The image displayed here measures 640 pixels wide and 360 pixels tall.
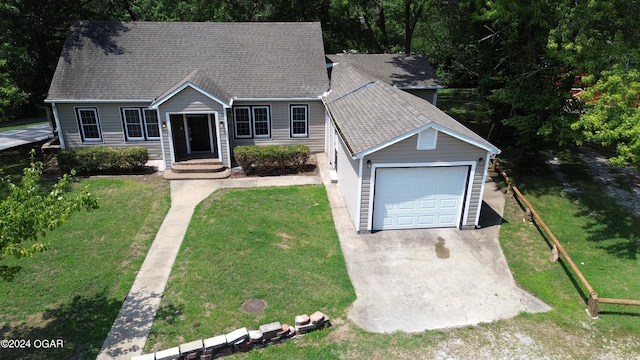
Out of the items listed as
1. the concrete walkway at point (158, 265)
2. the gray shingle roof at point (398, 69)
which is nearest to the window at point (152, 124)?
the concrete walkway at point (158, 265)

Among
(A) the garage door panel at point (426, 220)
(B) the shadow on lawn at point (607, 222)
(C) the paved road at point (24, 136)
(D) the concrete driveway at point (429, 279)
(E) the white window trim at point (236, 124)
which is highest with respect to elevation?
(E) the white window trim at point (236, 124)

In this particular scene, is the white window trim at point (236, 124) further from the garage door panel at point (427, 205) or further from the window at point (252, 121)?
the garage door panel at point (427, 205)

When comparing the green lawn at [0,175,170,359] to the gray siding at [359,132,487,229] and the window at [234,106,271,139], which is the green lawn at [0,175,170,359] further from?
the gray siding at [359,132,487,229]

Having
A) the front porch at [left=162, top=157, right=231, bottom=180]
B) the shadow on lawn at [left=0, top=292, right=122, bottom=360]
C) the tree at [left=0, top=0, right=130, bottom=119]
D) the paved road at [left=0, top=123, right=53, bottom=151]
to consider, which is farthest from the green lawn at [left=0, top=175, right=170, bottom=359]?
the paved road at [left=0, top=123, right=53, bottom=151]

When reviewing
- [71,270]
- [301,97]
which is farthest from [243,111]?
[71,270]

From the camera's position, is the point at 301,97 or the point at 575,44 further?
the point at 301,97

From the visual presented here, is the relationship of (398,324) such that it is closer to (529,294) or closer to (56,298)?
(529,294)
